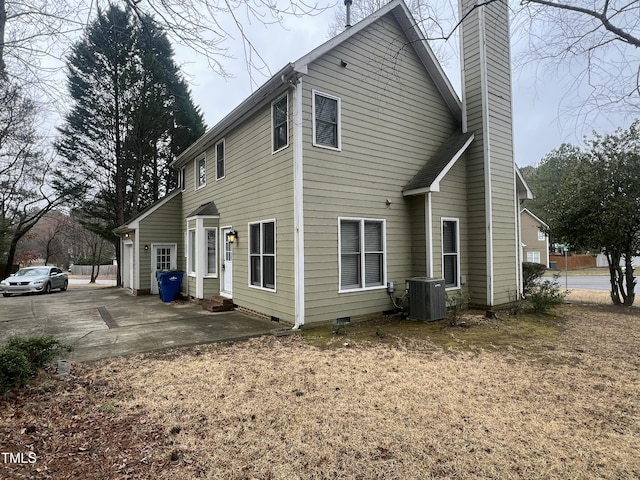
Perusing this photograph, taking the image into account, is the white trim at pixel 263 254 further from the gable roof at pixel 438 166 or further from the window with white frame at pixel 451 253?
the window with white frame at pixel 451 253

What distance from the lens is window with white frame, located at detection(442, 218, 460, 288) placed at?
29.6ft

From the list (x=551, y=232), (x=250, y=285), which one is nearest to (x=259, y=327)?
(x=250, y=285)

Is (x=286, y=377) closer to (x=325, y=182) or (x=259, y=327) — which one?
(x=259, y=327)

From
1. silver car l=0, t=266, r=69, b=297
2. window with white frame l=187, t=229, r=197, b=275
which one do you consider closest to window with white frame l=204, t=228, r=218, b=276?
window with white frame l=187, t=229, r=197, b=275

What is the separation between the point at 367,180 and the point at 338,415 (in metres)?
5.78

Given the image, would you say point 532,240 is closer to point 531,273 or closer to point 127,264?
point 531,273

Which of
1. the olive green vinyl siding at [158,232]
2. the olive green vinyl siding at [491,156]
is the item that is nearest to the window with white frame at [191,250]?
the olive green vinyl siding at [158,232]

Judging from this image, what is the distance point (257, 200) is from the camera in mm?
8648

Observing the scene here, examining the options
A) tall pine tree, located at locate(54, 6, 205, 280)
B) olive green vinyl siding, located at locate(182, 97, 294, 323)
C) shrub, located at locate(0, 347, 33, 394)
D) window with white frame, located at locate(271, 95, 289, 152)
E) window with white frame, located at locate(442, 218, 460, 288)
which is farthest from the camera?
tall pine tree, located at locate(54, 6, 205, 280)

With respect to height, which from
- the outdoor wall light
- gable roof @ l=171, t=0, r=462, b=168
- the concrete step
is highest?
gable roof @ l=171, t=0, r=462, b=168

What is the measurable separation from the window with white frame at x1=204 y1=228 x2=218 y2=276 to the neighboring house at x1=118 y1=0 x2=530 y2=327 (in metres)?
0.04

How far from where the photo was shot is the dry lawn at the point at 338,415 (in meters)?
2.64

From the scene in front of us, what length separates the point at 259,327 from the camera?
7.39 metres

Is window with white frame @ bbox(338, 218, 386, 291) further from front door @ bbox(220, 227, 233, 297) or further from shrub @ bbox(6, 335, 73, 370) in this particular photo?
shrub @ bbox(6, 335, 73, 370)
